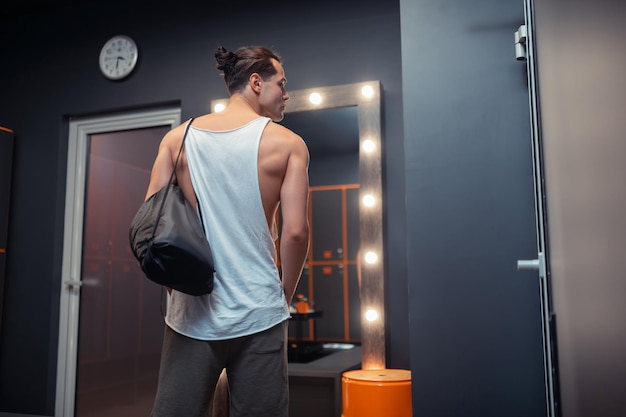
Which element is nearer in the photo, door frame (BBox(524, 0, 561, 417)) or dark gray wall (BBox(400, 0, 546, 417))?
door frame (BBox(524, 0, 561, 417))

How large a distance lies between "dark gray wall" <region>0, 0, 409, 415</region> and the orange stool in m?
0.57

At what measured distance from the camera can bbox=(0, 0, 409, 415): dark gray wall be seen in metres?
3.13

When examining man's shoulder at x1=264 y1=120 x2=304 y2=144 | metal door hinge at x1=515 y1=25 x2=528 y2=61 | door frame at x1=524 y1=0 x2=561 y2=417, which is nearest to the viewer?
door frame at x1=524 y1=0 x2=561 y2=417

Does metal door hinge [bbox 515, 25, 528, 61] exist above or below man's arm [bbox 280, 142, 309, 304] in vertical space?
above

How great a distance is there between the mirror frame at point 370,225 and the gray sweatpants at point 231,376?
1.60 meters

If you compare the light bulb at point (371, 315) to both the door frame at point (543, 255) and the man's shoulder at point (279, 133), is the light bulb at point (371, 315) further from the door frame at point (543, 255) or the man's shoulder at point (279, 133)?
the door frame at point (543, 255)

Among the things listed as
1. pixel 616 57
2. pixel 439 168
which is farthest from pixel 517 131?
pixel 616 57

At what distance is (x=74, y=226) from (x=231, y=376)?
2623 mm

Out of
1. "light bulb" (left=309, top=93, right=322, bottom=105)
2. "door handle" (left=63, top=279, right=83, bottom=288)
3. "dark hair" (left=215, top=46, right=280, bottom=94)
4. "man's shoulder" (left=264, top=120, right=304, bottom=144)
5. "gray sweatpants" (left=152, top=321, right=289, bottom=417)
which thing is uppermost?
"light bulb" (left=309, top=93, right=322, bottom=105)

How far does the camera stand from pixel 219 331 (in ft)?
4.30

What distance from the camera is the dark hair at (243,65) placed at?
1581 millimetres

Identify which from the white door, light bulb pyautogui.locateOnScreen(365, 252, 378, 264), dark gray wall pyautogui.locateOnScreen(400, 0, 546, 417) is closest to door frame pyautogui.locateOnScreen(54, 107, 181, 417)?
light bulb pyautogui.locateOnScreen(365, 252, 378, 264)

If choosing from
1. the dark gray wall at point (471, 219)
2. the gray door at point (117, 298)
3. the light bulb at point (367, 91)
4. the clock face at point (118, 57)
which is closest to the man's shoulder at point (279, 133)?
the dark gray wall at point (471, 219)

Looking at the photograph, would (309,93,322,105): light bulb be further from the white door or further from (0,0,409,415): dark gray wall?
the white door
